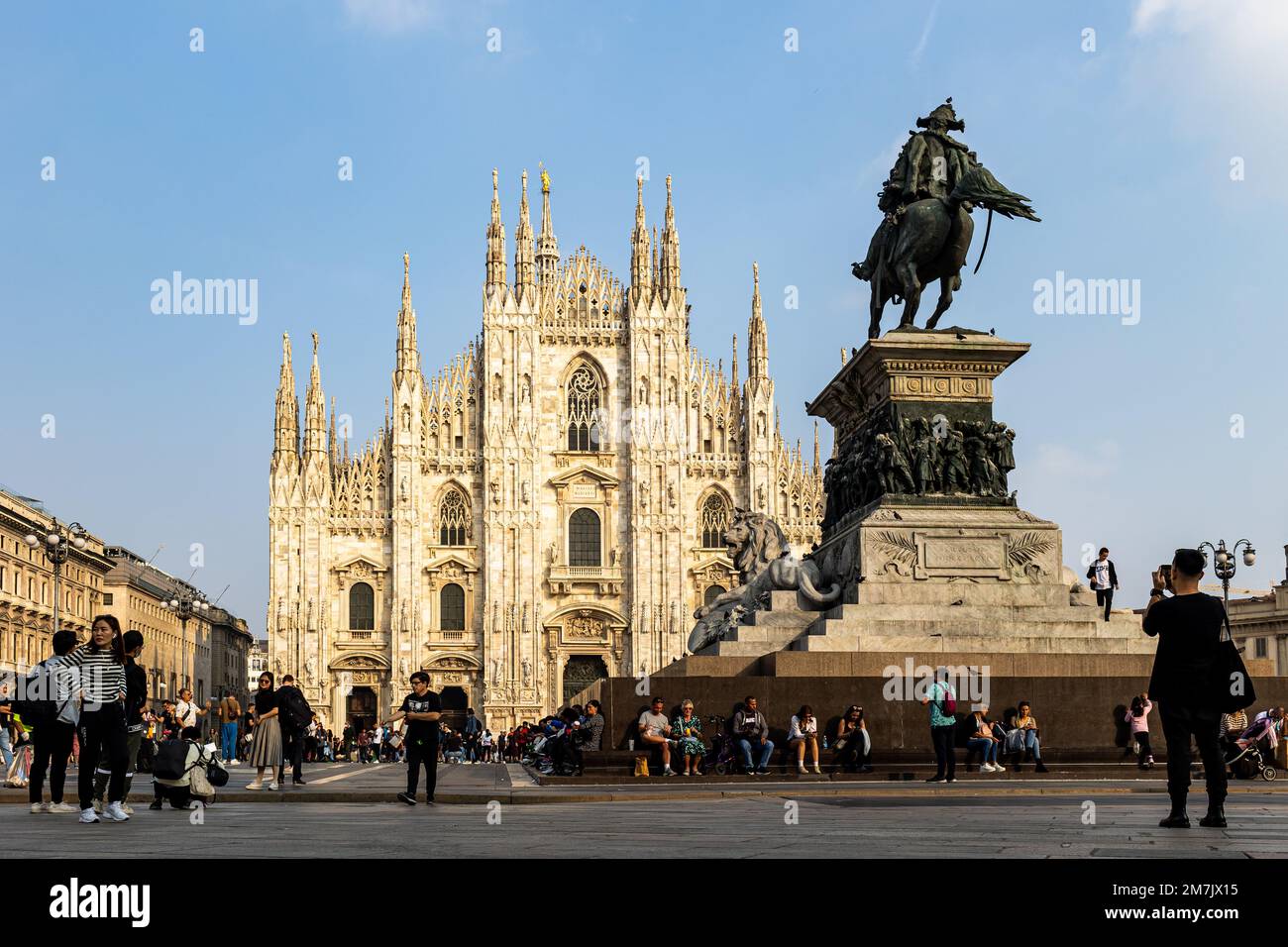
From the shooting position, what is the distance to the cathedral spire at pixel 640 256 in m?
59.8

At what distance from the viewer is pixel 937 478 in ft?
55.3

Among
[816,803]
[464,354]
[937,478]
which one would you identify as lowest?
[816,803]

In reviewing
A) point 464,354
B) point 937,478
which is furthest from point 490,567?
point 937,478

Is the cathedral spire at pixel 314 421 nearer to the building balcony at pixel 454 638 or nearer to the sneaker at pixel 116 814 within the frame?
the building balcony at pixel 454 638

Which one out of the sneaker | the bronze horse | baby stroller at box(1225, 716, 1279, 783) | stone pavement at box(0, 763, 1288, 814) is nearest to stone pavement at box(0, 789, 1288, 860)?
the sneaker

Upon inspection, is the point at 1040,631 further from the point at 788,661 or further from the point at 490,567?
the point at 490,567

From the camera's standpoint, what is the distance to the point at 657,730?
16.1m

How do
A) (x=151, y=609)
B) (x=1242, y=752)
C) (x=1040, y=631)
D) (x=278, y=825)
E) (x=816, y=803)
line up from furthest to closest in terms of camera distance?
1. (x=151, y=609)
2. (x=1040, y=631)
3. (x=1242, y=752)
4. (x=816, y=803)
5. (x=278, y=825)

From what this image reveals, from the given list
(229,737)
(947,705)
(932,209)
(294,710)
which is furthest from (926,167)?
(229,737)

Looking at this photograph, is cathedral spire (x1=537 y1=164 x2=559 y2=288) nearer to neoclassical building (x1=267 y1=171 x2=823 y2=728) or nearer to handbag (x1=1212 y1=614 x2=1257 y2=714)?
neoclassical building (x1=267 y1=171 x2=823 y2=728)

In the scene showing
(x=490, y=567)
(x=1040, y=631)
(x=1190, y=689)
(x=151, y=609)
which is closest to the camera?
(x=1190, y=689)

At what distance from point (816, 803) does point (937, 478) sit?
251 inches

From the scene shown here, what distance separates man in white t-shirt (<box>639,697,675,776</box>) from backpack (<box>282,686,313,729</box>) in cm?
330

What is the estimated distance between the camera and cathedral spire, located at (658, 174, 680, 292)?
197 ft
